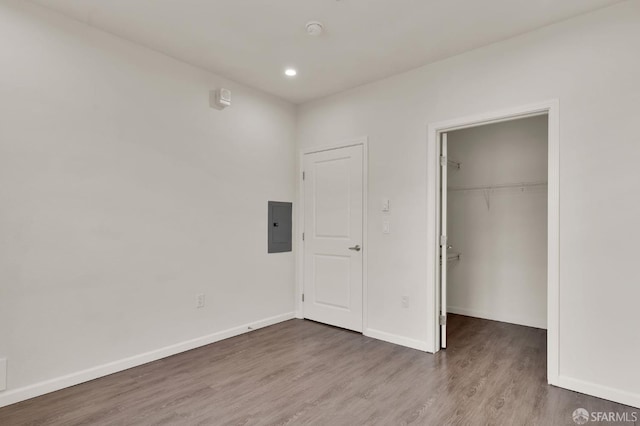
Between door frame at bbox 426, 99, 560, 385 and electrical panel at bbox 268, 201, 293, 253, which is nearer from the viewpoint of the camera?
door frame at bbox 426, 99, 560, 385

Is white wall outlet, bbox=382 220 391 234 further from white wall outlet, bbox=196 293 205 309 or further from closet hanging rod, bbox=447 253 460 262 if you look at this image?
white wall outlet, bbox=196 293 205 309

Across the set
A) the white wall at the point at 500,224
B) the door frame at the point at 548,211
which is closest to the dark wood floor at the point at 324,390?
the door frame at the point at 548,211

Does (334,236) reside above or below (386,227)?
below

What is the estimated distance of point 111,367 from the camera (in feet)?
9.30

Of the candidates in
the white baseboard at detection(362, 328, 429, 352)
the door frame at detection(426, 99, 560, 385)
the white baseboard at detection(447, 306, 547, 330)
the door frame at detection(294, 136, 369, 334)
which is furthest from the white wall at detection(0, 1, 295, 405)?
the white baseboard at detection(447, 306, 547, 330)

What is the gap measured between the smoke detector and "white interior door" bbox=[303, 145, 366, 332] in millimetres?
1381

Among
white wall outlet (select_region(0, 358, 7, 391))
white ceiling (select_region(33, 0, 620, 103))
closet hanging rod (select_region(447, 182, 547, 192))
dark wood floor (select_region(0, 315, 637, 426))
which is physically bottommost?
dark wood floor (select_region(0, 315, 637, 426))

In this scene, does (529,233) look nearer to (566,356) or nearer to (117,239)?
(566,356)

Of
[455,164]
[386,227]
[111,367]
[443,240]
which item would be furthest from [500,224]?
[111,367]

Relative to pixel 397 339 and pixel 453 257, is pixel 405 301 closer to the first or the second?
pixel 397 339

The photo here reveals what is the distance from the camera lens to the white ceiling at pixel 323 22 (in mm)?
2488

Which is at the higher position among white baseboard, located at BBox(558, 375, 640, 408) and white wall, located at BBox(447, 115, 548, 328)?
white wall, located at BBox(447, 115, 548, 328)

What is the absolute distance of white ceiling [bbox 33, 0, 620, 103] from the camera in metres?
2.49

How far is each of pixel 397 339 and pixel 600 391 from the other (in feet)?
5.19
